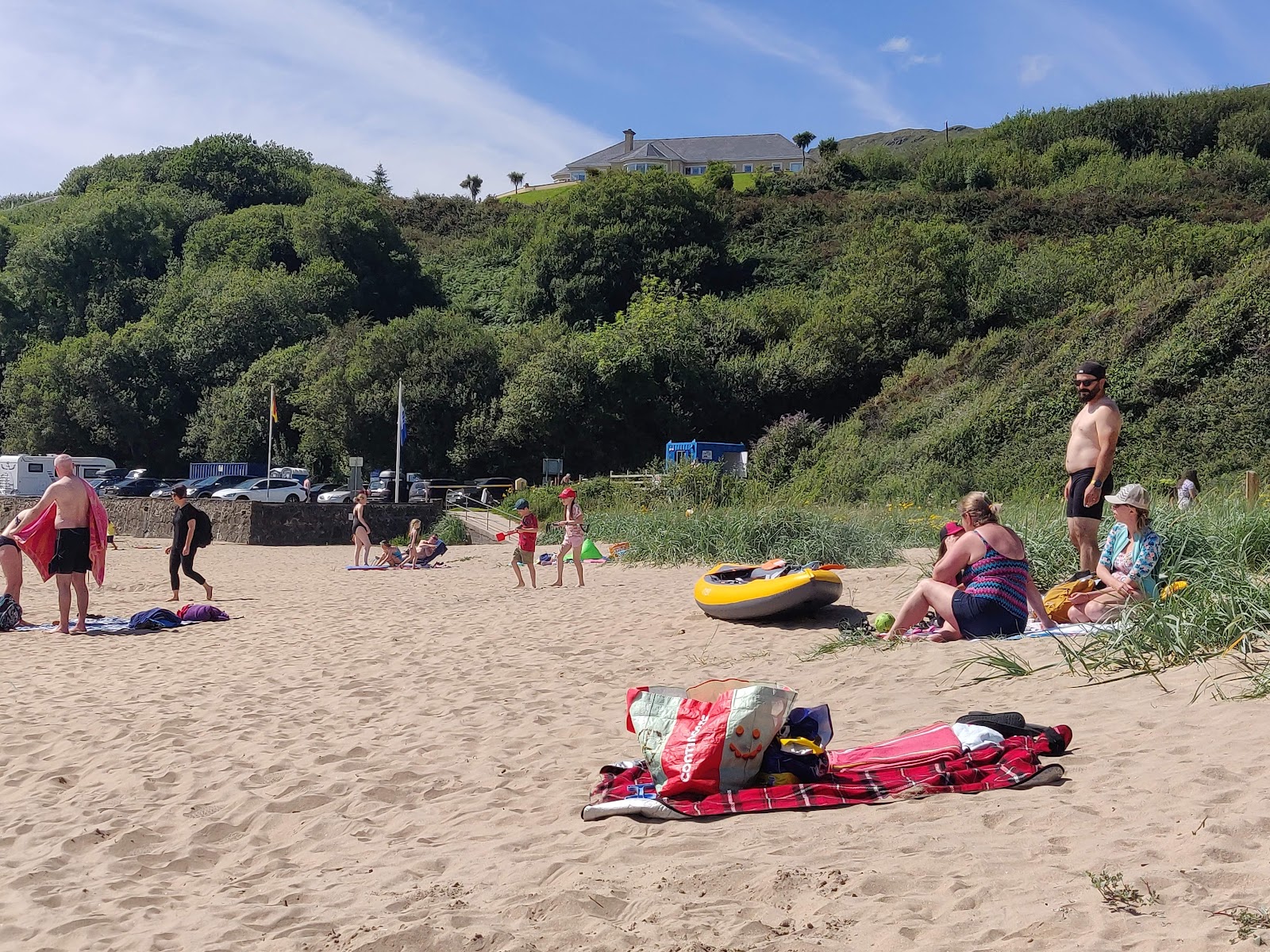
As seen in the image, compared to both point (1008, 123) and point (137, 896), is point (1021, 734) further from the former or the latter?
point (1008, 123)

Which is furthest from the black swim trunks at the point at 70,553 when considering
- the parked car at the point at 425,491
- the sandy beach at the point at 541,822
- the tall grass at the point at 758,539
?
the parked car at the point at 425,491

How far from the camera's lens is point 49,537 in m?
10.4

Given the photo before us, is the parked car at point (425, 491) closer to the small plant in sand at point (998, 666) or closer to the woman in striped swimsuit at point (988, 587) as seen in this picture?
the woman in striped swimsuit at point (988, 587)

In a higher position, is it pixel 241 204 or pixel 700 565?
pixel 241 204

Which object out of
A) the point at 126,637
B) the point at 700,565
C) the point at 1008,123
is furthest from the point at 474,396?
the point at 1008,123

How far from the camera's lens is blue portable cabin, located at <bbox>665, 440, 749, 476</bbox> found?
31.9 metres

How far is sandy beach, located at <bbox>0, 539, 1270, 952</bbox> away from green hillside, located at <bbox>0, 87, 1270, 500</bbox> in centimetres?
1517

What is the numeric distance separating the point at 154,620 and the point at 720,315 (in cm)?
3514

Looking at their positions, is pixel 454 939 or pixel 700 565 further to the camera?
pixel 700 565

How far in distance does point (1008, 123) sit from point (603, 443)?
141 ft

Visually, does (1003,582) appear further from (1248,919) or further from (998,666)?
(1248,919)

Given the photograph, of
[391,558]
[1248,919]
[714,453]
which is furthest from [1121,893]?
[714,453]

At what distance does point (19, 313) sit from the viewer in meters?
60.1

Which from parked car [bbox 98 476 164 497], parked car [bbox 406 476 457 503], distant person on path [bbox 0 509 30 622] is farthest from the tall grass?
parked car [bbox 98 476 164 497]
